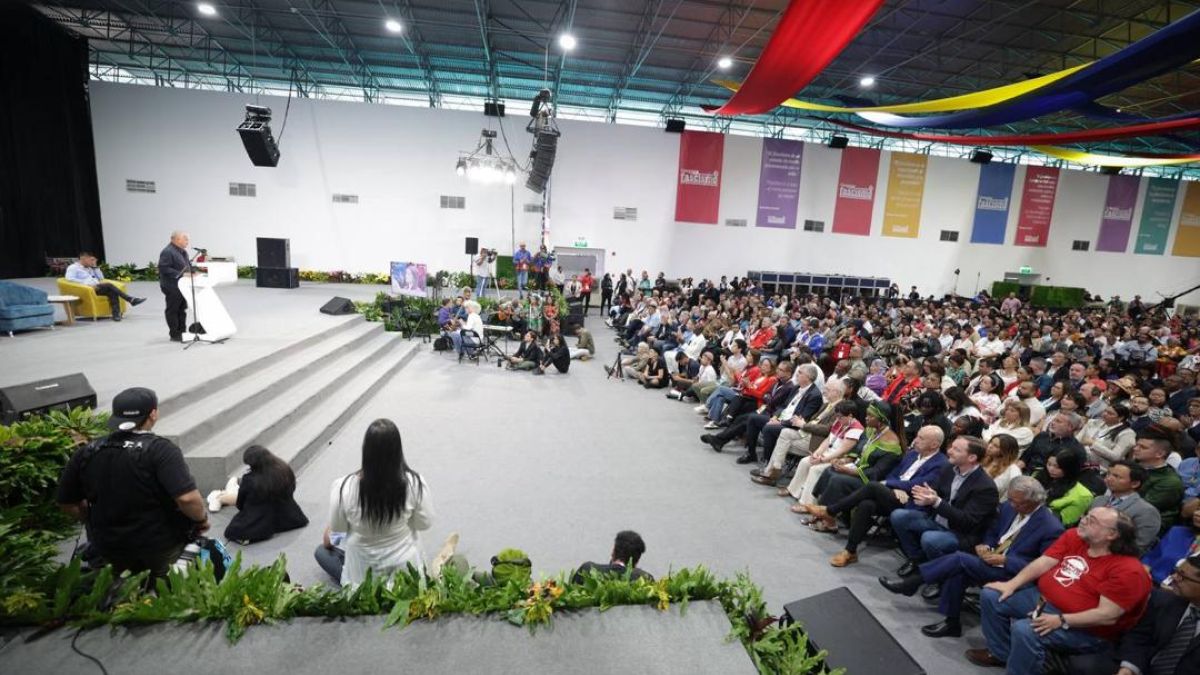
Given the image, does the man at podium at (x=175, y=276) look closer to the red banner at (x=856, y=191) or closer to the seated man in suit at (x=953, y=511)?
the seated man in suit at (x=953, y=511)

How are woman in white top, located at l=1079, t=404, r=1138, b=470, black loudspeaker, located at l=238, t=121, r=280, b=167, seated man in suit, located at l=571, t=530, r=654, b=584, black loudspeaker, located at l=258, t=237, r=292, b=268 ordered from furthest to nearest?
black loudspeaker, located at l=258, t=237, r=292, b=268 < black loudspeaker, located at l=238, t=121, r=280, b=167 < woman in white top, located at l=1079, t=404, r=1138, b=470 < seated man in suit, located at l=571, t=530, r=654, b=584

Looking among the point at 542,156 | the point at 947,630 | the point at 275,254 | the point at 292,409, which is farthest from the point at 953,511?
the point at 275,254

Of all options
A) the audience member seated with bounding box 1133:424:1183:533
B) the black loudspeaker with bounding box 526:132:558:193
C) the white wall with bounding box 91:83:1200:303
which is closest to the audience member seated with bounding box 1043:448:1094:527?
the audience member seated with bounding box 1133:424:1183:533

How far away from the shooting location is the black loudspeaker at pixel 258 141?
10.1 meters

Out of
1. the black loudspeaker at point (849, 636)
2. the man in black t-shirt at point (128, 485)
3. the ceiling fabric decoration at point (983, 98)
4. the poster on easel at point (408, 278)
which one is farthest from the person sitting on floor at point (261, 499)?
the ceiling fabric decoration at point (983, 98)

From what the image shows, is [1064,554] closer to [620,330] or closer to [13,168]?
[620,330]

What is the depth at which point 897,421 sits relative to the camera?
4008mm

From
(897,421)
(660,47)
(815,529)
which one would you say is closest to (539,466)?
(815,529)

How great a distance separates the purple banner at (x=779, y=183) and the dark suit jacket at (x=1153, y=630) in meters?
15.5

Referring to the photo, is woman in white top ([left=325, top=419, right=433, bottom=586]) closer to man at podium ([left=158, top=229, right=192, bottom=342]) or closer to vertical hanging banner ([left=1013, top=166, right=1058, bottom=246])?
man at podium ([left=158, top=229, right=192, bottom=342])

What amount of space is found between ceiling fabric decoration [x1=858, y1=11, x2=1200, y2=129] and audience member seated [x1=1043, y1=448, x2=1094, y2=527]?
9.88 ft

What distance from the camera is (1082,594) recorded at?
90.8 inches

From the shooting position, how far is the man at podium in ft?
18.9

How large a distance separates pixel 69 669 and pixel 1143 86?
20.6 m
